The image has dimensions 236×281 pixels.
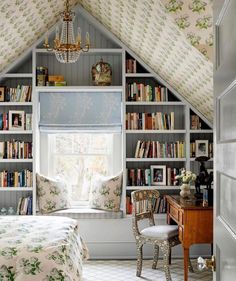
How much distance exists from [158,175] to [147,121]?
691mm

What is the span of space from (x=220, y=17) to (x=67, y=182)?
4819 mm

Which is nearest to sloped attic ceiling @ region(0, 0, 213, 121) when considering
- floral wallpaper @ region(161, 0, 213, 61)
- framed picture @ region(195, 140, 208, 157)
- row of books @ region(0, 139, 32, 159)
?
floral wallpaper @ region(161, 0, 213, 61)

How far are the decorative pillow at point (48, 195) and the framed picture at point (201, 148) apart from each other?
1764mm

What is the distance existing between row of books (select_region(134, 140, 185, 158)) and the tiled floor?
1.27 m

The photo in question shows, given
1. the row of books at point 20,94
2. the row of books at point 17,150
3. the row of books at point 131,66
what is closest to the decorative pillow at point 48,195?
the row of books at point 17,150

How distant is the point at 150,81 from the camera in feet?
20.4

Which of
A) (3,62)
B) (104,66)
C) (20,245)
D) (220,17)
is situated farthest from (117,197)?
A: (220,17)

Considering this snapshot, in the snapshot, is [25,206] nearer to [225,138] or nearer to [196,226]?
[196,226]

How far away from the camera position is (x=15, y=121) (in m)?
5.93

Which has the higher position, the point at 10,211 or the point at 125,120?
the point at 125,120

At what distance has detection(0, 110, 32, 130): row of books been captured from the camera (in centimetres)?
592

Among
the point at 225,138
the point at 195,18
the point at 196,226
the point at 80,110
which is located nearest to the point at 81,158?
the point at 80,110

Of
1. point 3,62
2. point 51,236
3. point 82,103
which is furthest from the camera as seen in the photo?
point 82,103

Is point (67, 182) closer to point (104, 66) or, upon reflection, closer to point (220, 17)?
point (104, 66)
